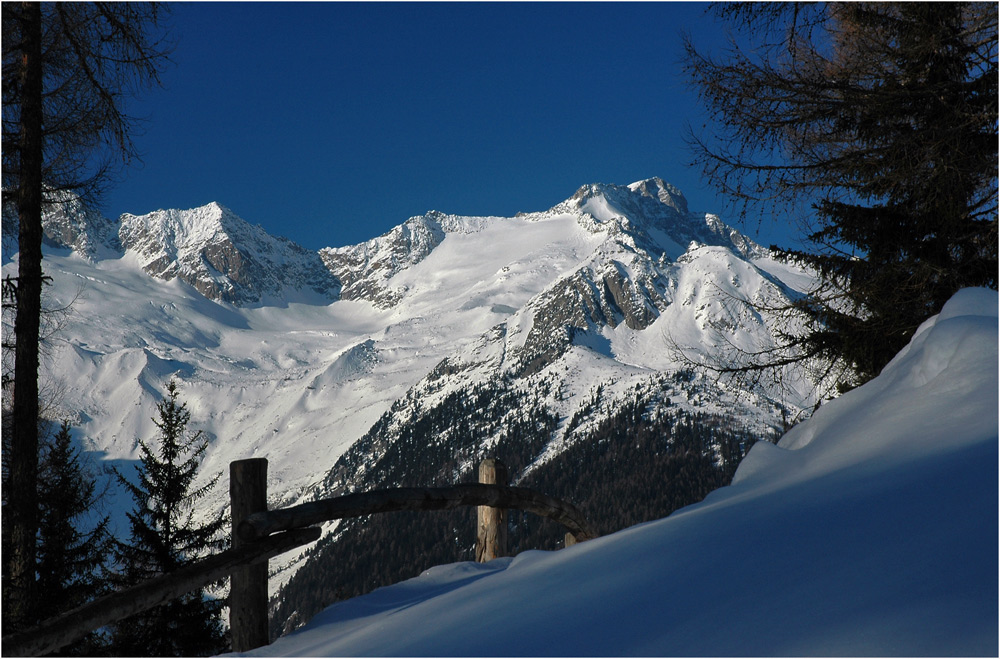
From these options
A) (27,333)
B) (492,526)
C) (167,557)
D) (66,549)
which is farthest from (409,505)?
(167,557)

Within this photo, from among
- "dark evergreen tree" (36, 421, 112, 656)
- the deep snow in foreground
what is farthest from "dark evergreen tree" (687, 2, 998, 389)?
"dark evergreen tree" (36, 421, 112, 656)

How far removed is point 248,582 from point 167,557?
38.7 ft

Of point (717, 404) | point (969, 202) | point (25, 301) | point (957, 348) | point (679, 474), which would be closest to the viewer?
point (957, 348)

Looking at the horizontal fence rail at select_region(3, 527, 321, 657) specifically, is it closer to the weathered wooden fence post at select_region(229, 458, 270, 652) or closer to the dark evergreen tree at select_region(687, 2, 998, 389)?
the weathered wooden fence post at select_region(229, 458, 270, 652)

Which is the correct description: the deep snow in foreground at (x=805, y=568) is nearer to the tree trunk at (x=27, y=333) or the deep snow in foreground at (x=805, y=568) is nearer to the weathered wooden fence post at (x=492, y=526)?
the weathered wooden fence post at (x=492, y=526)

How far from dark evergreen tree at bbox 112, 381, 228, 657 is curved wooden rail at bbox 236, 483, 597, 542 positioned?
7621mm

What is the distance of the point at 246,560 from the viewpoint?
14.0 ft

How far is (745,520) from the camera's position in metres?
3.53

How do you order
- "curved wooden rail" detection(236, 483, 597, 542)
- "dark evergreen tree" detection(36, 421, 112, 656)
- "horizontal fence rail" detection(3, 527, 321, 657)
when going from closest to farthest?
1. "horizontal fence rail" detection(3, 527, 321, 657)
2. "curved wooden rail" detection(236, 483, 597, 542)
3. "dark evergreen tree" detection(36, 421, 112, 656)

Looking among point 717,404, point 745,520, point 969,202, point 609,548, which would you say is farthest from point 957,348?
point 717,404

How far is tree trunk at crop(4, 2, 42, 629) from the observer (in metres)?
6.97

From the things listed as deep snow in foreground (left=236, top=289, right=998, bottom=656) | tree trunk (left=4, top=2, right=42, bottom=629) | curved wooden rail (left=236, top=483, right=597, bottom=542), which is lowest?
deep snow in foreground (left=236, top=289, right=998, bottom=656)

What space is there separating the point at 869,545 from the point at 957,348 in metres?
2.26

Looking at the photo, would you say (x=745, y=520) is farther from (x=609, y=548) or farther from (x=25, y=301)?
(x=25, y=301)
